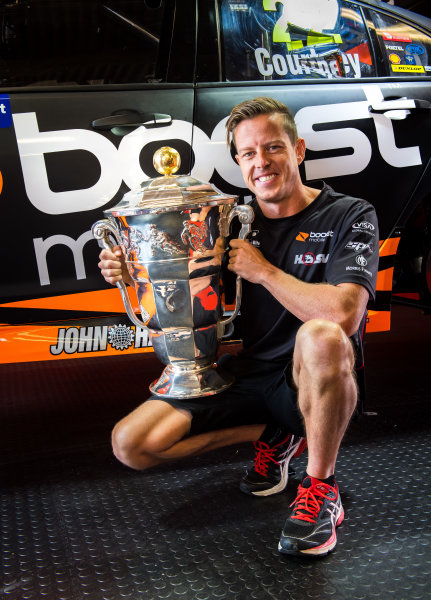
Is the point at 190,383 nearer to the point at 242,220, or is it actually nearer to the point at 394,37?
the point at 242,220

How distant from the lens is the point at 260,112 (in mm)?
1596

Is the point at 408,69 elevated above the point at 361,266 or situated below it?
above

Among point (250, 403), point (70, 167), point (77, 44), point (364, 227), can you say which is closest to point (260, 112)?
point (364, 227)

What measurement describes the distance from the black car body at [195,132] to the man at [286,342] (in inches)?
6.0

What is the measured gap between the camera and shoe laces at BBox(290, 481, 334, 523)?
136 centimetres

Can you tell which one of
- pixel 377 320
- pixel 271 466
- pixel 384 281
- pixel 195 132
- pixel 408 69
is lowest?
pixel 271 466

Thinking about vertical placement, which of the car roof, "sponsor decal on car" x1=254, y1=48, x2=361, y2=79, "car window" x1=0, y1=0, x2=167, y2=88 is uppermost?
"car window" x1=0, y1=0, x2=167, y2=88

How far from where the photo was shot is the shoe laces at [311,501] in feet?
4.45

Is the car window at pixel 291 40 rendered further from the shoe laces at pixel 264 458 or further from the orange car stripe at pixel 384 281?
the shoe laces at pixel 264 458

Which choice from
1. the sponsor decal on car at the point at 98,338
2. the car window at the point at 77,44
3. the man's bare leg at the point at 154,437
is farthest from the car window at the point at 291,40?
the car window at the point at 77,44

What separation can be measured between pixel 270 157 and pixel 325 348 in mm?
547

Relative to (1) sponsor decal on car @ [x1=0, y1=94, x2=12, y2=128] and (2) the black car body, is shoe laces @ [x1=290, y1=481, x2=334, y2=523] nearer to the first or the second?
(2) the black car body

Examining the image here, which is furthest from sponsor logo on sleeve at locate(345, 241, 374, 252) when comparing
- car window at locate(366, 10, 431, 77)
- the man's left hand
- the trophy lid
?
car window at locate(366, 10, 431, 77)

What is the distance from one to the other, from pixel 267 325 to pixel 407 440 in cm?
63
